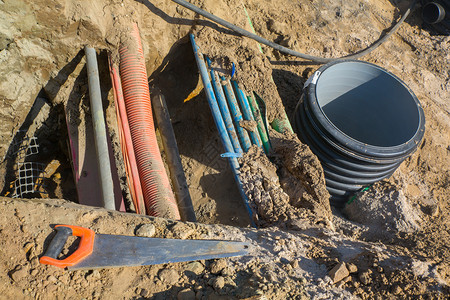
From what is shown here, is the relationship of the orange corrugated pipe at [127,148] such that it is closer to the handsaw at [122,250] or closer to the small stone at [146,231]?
the small stone at [146,231]

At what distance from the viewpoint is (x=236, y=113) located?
2.85 metres

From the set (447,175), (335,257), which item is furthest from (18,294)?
(447,175)

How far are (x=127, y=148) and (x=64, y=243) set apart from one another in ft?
3.26

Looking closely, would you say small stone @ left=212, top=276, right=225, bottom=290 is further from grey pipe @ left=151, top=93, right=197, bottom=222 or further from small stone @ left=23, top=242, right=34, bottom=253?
grey pipe @ left=151, top=93, right=197, bottom=222

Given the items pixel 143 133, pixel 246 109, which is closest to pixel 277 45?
pixel 246 109

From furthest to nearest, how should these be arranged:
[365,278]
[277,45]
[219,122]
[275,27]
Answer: [275,27] < [277,45] < [219,122] < [365,278]

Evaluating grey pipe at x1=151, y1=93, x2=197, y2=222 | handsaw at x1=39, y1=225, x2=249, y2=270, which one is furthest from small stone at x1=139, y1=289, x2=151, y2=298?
grey pipe at x1=151, y1=93, x2=197, y2=222

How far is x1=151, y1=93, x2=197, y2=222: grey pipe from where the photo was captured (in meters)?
2.73

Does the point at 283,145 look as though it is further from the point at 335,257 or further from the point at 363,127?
the point at 363,127

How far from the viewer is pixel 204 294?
5.28ft

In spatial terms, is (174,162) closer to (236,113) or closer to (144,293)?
(236,113)

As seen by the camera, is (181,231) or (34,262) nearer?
(34,262)

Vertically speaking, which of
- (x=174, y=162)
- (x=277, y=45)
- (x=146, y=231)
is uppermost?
(x=277, y=45)

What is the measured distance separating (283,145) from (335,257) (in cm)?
110
